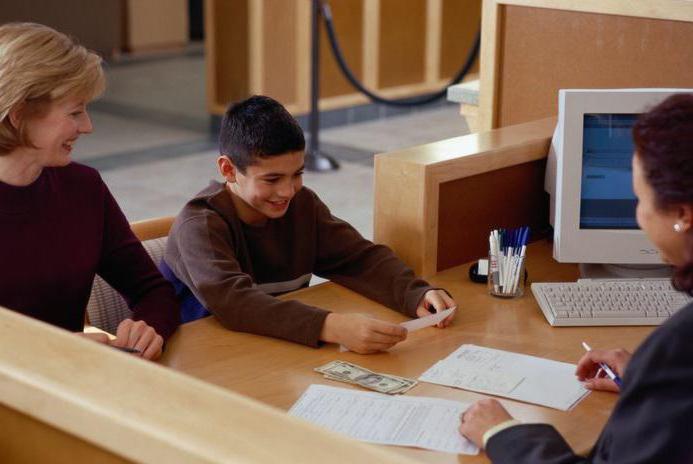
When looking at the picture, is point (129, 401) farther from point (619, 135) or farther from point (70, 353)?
point (619, 135)

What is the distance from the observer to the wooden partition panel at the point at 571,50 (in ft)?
9.47

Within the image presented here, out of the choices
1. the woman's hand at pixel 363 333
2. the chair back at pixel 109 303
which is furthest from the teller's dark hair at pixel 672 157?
the chair back at pixel 109 303

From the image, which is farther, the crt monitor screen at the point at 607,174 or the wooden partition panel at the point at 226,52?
the wooden partition panel at the point at 226,52

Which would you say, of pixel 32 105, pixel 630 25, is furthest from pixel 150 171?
pixel 32 105

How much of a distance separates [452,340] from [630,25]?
1.18 meters

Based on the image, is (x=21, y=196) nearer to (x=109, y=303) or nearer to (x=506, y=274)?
(x=109, y=303)

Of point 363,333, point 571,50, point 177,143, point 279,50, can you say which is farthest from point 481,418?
point 279,50

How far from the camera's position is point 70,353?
1.33 metres

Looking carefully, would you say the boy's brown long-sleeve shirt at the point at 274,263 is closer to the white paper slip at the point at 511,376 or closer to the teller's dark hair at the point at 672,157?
the white paper slip at the point at 511,376

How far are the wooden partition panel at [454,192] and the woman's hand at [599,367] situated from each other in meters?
0.65

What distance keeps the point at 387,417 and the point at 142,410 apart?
0.68 m

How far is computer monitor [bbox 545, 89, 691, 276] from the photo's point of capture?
2.50m

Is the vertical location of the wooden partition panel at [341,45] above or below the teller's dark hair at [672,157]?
below

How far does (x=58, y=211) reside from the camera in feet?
7.36
